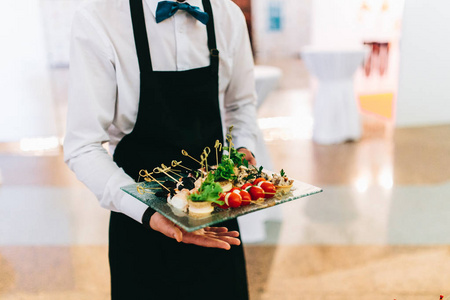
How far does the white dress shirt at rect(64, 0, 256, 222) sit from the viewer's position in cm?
91

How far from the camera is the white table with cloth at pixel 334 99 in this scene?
3.76 m

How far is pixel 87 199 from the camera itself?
2.82m

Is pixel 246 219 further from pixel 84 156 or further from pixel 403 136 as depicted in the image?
pixel 403 136

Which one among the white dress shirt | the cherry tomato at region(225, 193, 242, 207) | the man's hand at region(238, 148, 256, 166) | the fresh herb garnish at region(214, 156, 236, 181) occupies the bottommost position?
the man's hand at region(238, 148, 256, 166)

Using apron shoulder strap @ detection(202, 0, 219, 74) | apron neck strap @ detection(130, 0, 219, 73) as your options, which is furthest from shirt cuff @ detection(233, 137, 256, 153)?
apron neck strap @ detection(130, 0, 219, 73)

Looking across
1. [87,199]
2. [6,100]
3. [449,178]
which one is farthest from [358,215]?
[6,100]

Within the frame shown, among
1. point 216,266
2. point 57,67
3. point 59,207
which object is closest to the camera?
point 216,266

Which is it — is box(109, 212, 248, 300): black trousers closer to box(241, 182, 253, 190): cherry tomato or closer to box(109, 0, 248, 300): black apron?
box(109, 0, 248, 300): black apron

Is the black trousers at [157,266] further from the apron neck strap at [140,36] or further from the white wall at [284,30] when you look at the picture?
the white wall at [284,30]

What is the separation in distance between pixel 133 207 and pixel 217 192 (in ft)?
0.79

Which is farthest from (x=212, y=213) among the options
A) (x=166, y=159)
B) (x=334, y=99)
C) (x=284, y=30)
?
(x=284, y=30)

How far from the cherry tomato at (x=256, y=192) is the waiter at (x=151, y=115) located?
0.12 meters

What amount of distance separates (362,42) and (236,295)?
5.37 meters

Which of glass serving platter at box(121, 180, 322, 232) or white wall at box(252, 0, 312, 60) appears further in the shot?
white wall at box(252, 0, 312, 60)
